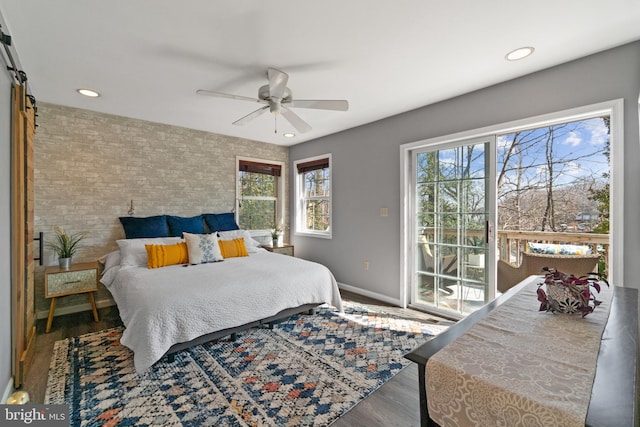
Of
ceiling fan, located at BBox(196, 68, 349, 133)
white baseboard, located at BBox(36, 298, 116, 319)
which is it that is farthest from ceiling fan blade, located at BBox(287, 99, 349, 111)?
white baseboard, located at BBox(36, 298, 116, 319)

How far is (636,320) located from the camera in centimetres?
120

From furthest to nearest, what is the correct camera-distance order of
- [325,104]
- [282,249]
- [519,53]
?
[282,249]
[325,104]
[519,53]

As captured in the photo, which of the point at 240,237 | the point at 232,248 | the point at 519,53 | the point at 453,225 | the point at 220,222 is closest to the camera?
Result: the point at 519,53

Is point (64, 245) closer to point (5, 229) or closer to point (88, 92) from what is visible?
point (5, 229)

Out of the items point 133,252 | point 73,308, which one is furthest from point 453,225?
point 73,308

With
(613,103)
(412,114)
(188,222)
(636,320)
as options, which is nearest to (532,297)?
(636,320)

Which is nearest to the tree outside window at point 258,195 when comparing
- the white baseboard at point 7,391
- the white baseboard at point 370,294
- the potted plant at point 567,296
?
the white baseboard at point 370,294

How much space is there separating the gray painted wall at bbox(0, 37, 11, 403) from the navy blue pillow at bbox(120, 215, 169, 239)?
1.62 m

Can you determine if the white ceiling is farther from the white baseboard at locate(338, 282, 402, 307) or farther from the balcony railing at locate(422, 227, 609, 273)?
the white baseboard at locate(338, 282, 402, 307)

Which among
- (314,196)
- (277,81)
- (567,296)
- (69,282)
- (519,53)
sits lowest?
(69,282)

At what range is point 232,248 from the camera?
3.75 metres

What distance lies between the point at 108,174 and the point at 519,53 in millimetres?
4493

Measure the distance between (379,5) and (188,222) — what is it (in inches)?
136

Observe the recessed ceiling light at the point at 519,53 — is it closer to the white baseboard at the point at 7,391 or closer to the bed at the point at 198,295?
the bed at the point at 198,295
